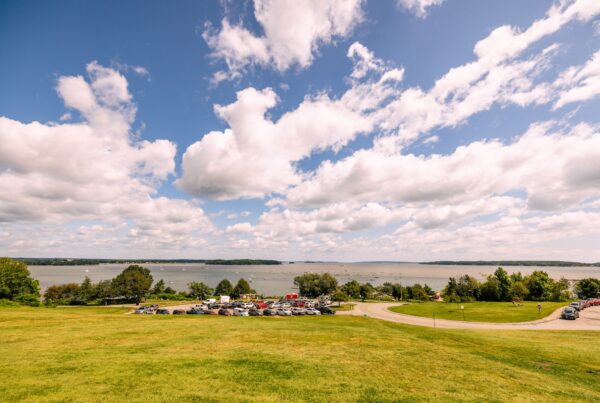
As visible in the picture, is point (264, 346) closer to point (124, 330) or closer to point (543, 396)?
point (124, 330)

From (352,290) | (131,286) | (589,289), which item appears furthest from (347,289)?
(589,289)

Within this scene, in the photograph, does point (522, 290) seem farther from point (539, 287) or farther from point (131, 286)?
point (131, 286)

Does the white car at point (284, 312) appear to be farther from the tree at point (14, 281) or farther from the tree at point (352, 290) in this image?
the tree at point (14, 281)

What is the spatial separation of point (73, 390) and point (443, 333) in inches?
1384

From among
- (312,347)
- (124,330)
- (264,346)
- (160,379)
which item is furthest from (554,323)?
(124,330)

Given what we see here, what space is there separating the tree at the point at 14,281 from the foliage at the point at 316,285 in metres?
83.8

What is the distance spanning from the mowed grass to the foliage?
290ft

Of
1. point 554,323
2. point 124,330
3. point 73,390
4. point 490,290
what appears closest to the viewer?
point 73,390

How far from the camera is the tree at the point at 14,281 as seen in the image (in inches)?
2847

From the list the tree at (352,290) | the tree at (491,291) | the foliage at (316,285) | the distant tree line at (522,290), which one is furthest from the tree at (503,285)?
the foliage at (316,285)

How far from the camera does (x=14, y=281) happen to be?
7444 centimetres

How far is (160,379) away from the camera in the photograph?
15.2 m

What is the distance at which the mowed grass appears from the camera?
14.1 metres

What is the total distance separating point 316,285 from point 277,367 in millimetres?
103213
